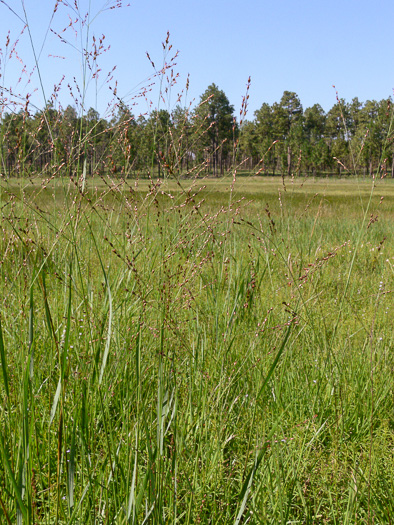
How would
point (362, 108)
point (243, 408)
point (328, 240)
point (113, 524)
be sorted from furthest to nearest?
point (362, 108), point (328, 240), point (243, 408), point (113, 524)

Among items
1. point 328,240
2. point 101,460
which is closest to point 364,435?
point 101,460

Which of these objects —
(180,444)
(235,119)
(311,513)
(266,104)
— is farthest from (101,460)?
(266,104)

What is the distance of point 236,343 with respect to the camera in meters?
1.98

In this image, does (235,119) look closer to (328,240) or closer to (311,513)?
(311,513)

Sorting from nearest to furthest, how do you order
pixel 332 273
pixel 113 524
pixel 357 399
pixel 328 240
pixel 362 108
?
pixel 113 524, pixel 357 399, pixel 332 273, pixel 328 240, pixel 362 108

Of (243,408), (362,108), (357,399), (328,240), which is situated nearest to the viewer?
(243,408)

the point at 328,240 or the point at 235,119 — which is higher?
the point at 235,119

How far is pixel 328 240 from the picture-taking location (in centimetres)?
591

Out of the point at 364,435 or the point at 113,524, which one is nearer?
the point at 113,524

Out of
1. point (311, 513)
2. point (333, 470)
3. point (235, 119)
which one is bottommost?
point (311, 513)

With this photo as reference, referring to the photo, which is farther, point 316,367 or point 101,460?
point 316,367

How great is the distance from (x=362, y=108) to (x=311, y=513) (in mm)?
85751

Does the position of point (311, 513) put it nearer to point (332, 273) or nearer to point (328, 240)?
point (332, 273)

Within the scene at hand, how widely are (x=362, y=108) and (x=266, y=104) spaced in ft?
56.6
